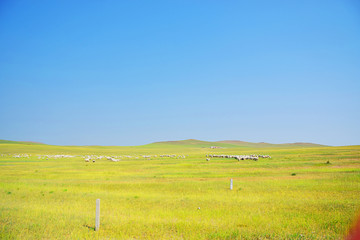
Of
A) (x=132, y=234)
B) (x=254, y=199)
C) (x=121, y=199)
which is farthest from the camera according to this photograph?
(x=121, y=199)

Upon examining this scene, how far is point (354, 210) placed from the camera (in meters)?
16.1

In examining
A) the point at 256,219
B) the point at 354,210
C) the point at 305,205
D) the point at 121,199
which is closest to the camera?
the point at 256,219

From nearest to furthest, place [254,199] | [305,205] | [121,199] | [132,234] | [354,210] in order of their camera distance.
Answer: [132,234]
[354,210]
[305,205]
[254,199]
[121,199]

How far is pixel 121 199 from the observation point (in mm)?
22531

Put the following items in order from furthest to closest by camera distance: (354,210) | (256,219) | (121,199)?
1. (121,199)
2. (354,210)
3. (256,219)

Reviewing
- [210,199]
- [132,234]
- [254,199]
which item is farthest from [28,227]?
[254,199]

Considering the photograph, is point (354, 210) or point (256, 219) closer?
point (256, 219)

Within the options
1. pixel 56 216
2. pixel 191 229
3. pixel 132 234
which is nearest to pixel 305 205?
pixel 191 229

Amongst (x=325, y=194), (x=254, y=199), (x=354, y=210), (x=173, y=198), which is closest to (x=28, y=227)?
(x=173, y=198)

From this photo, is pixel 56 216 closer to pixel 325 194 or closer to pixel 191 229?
pixel 191 229

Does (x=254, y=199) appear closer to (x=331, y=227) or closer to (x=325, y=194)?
(x=325, y=194)

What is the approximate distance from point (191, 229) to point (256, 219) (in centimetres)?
413

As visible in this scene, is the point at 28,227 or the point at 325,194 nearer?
the point at 28,227

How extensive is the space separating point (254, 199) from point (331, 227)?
7.83 meters
